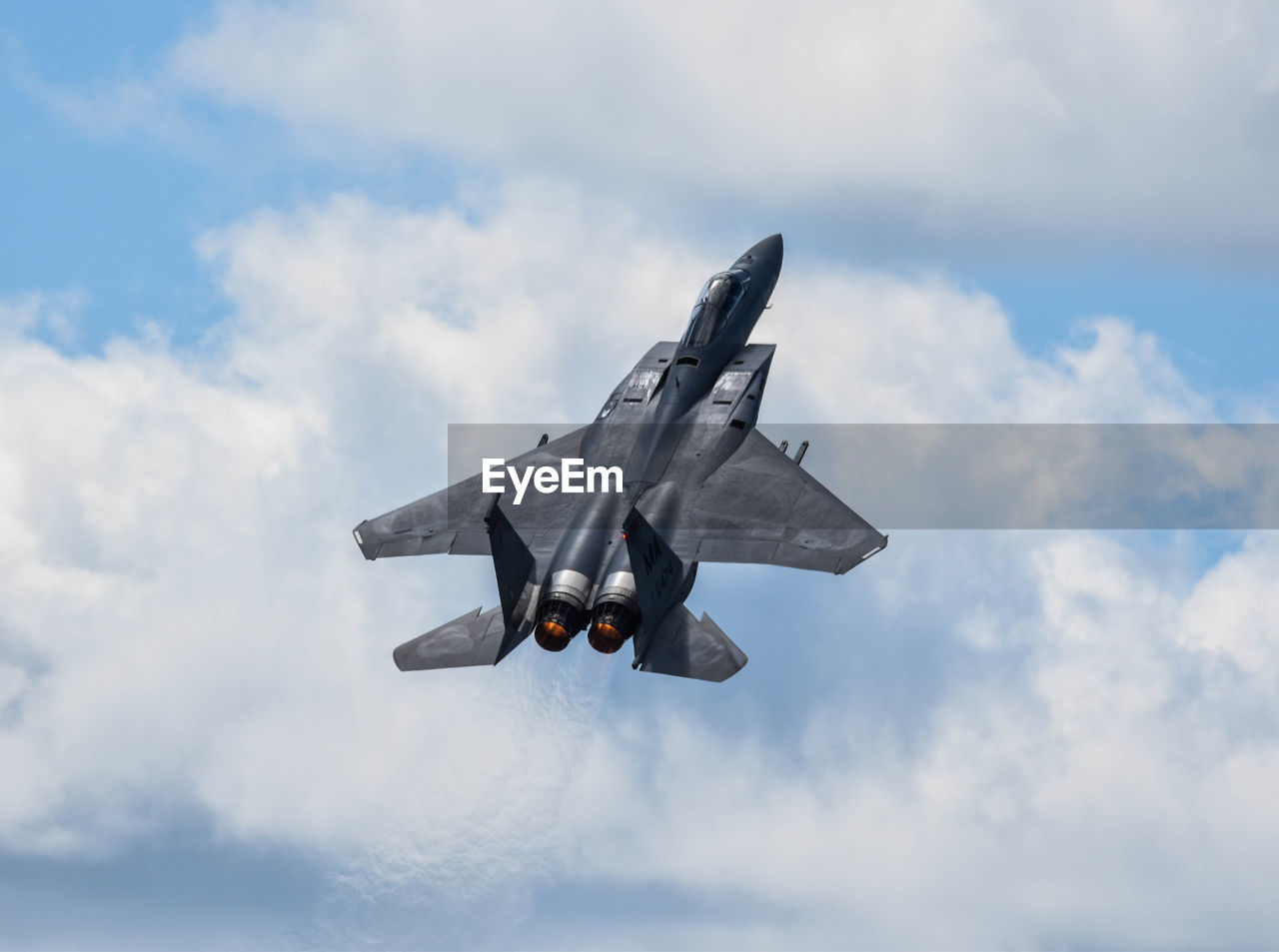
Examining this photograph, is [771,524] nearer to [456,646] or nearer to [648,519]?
[648,519]

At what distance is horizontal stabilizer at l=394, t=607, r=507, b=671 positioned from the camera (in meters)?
61.7

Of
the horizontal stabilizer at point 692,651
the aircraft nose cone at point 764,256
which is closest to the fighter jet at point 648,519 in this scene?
the horizontal stabilizer at point 692,651

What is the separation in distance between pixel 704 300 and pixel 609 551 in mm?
18651

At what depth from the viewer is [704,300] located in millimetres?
78625

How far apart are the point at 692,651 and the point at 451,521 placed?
40.7 ft

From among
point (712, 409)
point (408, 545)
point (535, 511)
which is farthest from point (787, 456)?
point (408, 545)

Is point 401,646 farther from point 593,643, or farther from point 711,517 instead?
point 711,517

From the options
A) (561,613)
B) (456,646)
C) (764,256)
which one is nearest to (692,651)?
(561,613)

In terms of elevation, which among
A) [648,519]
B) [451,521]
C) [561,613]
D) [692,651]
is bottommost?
[692,651]

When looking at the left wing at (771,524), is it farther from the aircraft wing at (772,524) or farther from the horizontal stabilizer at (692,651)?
the horizontal stabilizer at (692,651)

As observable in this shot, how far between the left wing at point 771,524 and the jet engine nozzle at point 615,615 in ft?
17.1

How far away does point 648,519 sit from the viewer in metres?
66.7

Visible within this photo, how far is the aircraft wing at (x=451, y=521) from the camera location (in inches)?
2655

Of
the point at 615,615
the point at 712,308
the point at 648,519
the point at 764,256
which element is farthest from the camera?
the point at 764,256
